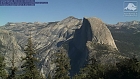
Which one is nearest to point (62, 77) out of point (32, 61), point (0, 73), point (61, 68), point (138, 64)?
point (61, 68)

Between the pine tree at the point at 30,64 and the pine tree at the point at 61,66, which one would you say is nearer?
the pine tree at the point at 30,64

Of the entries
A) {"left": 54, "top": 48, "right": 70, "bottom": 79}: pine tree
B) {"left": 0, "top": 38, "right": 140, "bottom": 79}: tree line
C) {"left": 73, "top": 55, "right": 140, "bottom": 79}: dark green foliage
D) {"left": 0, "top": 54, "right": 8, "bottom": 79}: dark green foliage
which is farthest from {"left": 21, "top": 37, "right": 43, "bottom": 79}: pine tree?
{"left": 73, "top": 55, "right": 140, "bottom": 79}: dark green foliage

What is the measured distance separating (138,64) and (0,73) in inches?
1220

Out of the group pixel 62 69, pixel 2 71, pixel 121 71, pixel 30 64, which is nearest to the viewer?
pixel 30 64

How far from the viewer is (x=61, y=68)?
5828cm

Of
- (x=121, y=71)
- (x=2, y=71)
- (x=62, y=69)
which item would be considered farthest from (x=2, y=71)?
(x=121, y=71)

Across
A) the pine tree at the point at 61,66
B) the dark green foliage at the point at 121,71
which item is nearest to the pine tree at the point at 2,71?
the pine tree at the point at 61,66

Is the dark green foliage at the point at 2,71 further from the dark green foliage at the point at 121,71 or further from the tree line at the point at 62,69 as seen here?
the dark green foliage at the point at 121,71

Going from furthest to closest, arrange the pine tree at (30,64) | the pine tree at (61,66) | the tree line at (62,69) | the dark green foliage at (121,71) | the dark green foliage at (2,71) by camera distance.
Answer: the dark green foliage at (121,71)
the pine tree at (61,66)
the dark green foliage at (2,71)
the tree line at (62,69)
the pine tree at (30,64)

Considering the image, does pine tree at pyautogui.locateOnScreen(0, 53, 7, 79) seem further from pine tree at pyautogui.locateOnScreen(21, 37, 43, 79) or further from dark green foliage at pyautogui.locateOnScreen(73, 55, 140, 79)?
dark green foliage at pyautogui.locateOnScreen(73, 55, 140, 79)

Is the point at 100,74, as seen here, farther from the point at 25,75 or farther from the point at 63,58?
the point at 25,75

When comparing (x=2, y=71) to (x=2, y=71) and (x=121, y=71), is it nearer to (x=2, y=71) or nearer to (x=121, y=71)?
(x=2, y=71)

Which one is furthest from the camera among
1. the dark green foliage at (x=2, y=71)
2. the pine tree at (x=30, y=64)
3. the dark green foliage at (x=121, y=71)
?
the dark green foliage at (x=121, y=71)

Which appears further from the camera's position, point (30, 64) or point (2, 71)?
point (2, 71)
